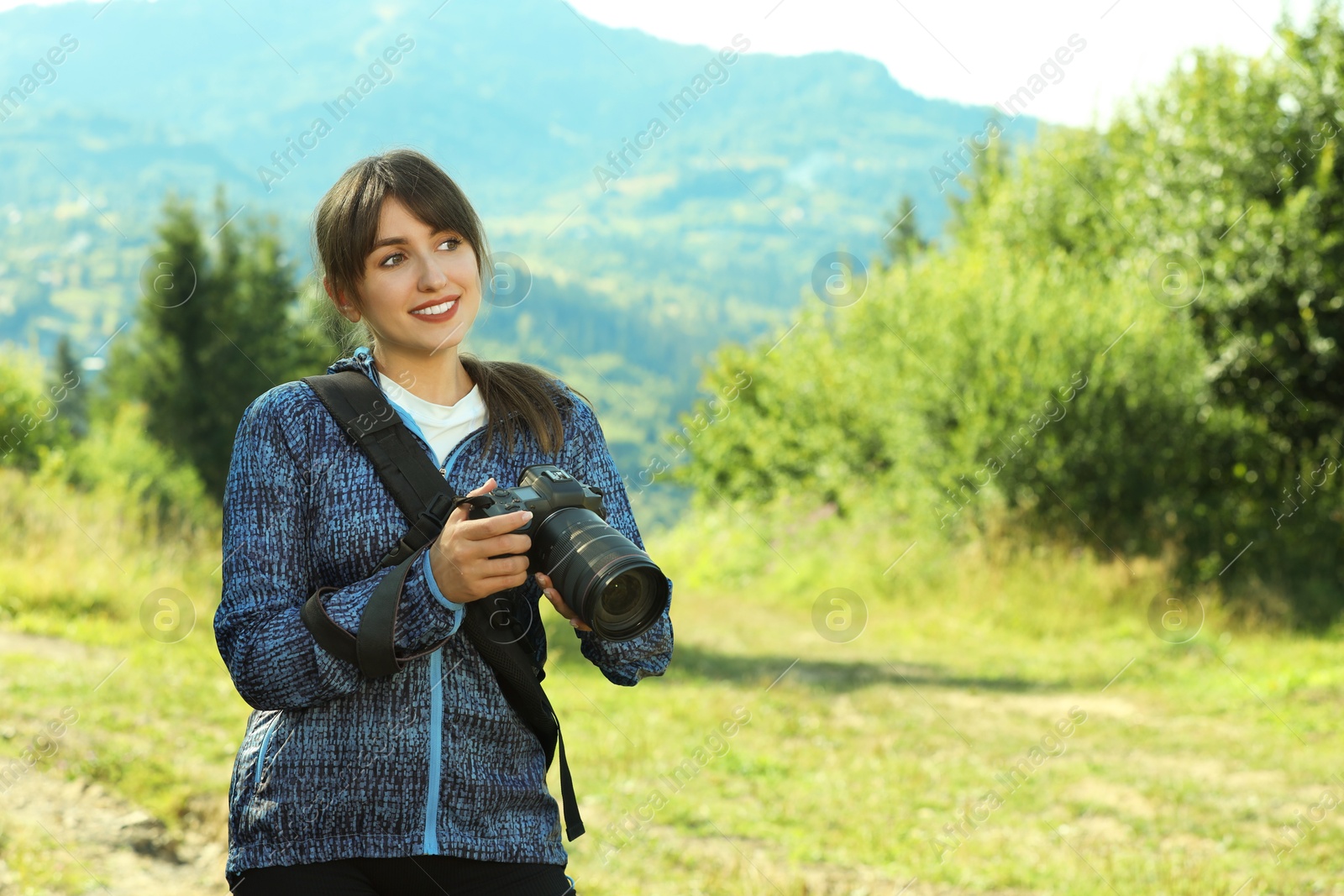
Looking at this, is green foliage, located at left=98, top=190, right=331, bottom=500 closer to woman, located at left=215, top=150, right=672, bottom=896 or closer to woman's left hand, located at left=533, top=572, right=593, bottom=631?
woman, located at left=215, top=150, right=672, bottom=896

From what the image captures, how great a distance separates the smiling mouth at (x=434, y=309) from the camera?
216 cm

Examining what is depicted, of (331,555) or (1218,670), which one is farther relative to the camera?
(1218,670)

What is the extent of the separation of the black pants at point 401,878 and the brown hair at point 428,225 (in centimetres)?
72

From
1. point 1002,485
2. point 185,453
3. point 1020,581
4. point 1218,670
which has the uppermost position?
point 185,453

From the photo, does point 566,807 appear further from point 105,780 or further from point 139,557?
point 139,557

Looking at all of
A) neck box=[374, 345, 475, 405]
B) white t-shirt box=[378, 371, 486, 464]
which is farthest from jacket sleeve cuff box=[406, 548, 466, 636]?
neck box=[374, 345, 475, 405]

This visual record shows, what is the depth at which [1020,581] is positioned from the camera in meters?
13.8

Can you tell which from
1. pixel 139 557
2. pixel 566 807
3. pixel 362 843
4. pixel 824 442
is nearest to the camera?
pixel 362 843

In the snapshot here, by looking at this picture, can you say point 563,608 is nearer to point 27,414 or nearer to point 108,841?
point 108,841

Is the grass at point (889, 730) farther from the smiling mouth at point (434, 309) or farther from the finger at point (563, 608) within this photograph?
the smiling mouth at point (434, 309)

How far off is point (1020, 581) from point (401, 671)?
12.7m

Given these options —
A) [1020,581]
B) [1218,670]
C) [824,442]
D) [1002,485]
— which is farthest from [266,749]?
[824,442]

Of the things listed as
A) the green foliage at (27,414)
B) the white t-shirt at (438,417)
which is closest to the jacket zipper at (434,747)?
the white t-shirt at (438,417)

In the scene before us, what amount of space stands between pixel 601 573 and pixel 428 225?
0.74 meters
